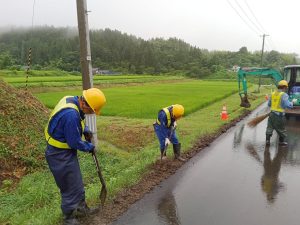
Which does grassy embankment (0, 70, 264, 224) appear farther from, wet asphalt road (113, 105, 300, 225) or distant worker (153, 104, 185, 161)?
wet asphalt road (113, 105, 300, 225)

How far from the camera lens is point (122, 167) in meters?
8.22

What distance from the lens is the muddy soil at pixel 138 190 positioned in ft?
17.2

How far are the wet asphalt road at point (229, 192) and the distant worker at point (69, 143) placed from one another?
0.79 metres

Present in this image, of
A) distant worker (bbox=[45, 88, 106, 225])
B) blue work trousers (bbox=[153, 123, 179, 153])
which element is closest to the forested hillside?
blue work trousers (bbox=[153, 123, 179, 153])

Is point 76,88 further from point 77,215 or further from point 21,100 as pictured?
point 77,215

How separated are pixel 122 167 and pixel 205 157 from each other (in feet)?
7.53

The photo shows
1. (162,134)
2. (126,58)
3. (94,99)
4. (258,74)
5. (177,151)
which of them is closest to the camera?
(94,99)

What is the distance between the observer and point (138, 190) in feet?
21.2

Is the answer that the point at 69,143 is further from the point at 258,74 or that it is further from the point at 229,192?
the point at 258,74

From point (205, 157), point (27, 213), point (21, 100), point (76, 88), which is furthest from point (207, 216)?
point (76, 88)

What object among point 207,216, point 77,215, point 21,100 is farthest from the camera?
point 21,100

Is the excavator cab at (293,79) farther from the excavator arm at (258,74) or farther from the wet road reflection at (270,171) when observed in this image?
the wet road reflection at (270,171)

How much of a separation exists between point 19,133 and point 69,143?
549 cm

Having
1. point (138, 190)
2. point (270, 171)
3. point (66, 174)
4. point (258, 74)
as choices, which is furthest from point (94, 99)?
point (258, 74)
